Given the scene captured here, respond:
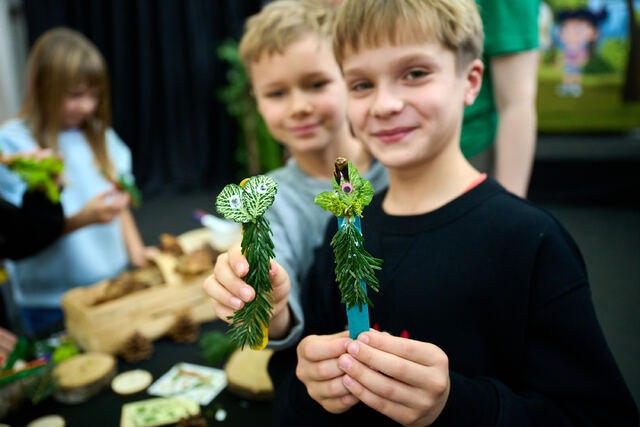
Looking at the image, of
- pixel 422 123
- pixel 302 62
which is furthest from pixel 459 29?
pixel 302 62

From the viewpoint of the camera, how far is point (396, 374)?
61 centimetres

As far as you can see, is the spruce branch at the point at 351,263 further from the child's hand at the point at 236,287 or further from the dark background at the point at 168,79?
the dark background at the point at 168,79

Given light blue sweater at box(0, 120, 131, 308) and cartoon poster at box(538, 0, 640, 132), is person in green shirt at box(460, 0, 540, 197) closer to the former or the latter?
light blue sweater at box(0, 120, 131, 308)

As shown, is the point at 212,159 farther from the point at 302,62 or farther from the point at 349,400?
the point at 349,400

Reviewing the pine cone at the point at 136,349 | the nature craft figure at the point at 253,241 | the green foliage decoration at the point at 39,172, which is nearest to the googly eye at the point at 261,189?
the nature craft figure at the point at 253,241

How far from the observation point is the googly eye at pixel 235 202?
1.95ft

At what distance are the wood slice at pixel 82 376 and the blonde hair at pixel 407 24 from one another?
101cm

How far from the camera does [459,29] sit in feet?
2.64

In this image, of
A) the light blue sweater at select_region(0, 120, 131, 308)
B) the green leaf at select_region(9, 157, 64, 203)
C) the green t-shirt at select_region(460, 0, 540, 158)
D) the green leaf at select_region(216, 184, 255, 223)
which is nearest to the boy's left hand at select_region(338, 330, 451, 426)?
the green leaf at select_region(216, 184, 255, 223)

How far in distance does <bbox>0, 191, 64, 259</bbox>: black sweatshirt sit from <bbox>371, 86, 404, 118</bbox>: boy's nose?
133 centimetres

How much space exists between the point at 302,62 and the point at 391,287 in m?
0.56

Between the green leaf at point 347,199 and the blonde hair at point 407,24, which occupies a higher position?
the blonde hair at point 407,24

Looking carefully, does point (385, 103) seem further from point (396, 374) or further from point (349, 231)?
point (396, 374)

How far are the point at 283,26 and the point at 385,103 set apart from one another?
1.44 ft
